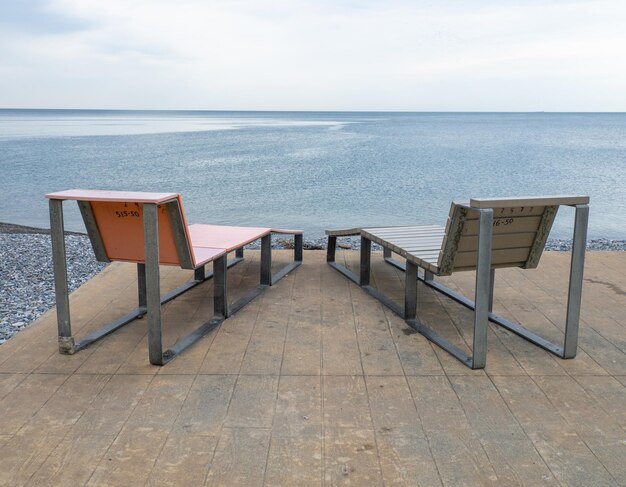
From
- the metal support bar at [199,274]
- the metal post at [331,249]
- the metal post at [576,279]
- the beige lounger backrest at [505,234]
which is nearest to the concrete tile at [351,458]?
the beige lounger backrest at [505,234]

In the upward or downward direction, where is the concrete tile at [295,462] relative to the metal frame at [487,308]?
downward

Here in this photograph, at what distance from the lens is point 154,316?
3.59 m

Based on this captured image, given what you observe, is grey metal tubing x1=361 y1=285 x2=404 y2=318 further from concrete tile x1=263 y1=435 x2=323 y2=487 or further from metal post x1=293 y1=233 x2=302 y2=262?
concrete tile x1=263 y1=435 x2=323 y2=487

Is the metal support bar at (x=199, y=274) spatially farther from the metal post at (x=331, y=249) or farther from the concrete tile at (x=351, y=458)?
the concrete tile at (x=351, y=458)

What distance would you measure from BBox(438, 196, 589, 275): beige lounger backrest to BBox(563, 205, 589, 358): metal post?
10 cm

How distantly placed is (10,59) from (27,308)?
257 feet

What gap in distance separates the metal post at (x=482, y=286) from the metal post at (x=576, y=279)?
1.67 ft

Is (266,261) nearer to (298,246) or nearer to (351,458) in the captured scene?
(298,246)

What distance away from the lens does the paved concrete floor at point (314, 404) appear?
2.58m

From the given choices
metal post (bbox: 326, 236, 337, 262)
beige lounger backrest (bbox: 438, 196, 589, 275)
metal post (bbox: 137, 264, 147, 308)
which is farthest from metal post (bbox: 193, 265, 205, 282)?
beige lounger backrest (bbox: 438, 196, 589, 275)

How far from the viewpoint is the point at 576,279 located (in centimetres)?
367

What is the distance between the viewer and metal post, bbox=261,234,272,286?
5297 mm

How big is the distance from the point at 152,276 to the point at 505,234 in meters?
2.13

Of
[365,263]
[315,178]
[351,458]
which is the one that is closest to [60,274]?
[351,458]
